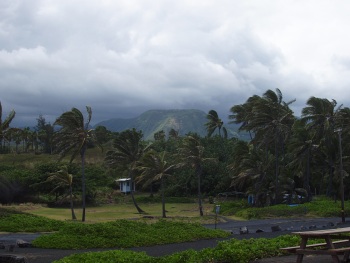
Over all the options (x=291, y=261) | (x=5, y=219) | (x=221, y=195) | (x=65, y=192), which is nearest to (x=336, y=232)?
(x=291, y=261)

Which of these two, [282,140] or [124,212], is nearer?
[124,212]

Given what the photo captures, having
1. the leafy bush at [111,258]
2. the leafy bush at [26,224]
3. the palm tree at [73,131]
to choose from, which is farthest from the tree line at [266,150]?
the leafy bush at [111,258]

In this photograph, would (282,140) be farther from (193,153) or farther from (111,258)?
(111,258)

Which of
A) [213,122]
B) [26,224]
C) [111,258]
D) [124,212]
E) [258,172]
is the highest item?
[213,122]

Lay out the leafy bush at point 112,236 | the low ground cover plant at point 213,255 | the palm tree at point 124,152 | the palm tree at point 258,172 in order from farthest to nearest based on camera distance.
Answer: the palm tree at point 124,152, the palm tree at point 258,172, the leafy bush at point 112,236, the low ground cover plant at point 213,255

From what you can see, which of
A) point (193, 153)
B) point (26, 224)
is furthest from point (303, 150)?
point (26, 224)

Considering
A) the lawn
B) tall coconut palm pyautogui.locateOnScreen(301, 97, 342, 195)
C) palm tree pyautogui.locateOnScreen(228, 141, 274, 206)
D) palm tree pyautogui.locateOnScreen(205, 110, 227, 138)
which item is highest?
palm tree pyautogui.locateOnScreen(205, 110, 227, 138)

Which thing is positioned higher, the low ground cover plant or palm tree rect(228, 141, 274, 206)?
palm tree rect(228, 141, 274, 206)

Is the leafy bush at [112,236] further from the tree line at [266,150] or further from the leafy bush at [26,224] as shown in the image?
the tree line at [266,150]

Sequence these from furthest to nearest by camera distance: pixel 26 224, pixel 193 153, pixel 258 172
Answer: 1. pixel 258 172
2. pixel 193 153
3. pixel 26 224

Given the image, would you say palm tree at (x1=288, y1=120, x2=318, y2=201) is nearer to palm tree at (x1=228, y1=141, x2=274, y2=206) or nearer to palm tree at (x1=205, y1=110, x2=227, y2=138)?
Answer: palm tree at (x1=228, y1=141, x2=274, y2=206)

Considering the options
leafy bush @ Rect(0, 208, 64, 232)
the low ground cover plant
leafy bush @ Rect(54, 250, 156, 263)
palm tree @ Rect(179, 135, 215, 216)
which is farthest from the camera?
palm tree @ Rect(179, 135, 215, 216)

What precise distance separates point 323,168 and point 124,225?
38.2 meters

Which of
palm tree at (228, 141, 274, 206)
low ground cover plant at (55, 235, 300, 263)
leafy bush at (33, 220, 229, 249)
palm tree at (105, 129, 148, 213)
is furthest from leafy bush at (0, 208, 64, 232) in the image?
palm tree at (228, 141, 274, 206)
